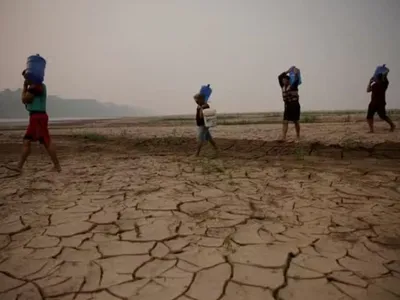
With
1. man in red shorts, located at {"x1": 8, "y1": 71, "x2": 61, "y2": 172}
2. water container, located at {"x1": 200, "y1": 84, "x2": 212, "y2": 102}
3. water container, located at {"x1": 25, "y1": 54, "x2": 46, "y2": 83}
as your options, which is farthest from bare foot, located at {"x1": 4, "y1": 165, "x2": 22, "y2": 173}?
water container, located at {"x1": 200, "y1": 84, "x2": 212, "y2": 102}

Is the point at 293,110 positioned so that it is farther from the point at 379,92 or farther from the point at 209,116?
the point at 379,92

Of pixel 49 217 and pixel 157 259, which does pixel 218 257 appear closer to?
pixel 157 259

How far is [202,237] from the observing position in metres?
2.00

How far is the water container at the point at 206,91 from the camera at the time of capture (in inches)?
201

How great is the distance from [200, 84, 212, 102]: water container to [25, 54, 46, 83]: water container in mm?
2598

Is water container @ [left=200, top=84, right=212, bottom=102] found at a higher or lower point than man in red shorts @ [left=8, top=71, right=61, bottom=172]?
higher

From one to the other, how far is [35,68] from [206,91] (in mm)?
2790

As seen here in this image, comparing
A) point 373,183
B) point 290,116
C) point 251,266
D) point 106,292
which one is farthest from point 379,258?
point 290,116

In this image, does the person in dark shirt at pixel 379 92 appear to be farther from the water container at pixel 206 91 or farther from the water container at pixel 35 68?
the water container at pixel 35 68

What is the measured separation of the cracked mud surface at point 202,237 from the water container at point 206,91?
1957mm

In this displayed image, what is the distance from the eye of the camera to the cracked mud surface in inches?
57.1

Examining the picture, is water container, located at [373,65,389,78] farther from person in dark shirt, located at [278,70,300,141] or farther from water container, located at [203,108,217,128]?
water container, located at [203,108,217,128]

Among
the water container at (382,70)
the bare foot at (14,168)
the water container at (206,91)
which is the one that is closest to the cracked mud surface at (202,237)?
the bare foot at (14,168)

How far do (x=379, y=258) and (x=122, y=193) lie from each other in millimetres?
2484
